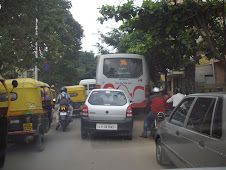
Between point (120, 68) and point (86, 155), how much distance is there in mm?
6793

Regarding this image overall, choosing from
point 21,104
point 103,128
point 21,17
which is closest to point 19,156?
point 21,104

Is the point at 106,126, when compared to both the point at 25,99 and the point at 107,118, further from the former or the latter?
the point at 25,99

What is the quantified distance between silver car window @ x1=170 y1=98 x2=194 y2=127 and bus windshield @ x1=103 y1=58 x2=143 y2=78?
7534 millimetres

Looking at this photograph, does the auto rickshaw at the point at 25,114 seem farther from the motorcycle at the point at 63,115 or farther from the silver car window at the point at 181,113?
the silver car window at the point at 181,113

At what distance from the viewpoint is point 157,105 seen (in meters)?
7.78

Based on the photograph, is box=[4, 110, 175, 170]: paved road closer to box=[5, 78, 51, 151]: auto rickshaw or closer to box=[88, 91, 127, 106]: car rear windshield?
box=[5, 78, 51, 151]: auto rickshaw

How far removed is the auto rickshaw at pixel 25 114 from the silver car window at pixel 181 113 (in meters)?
3.24

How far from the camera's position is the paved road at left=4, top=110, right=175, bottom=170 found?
5.05 meters

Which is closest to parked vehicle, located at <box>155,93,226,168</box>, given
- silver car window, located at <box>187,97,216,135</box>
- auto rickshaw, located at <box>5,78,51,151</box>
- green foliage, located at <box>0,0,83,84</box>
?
silver car window, located at <box>187,97,216,135</box>

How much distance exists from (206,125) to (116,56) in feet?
30.4

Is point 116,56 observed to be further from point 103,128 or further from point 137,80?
point 103,128

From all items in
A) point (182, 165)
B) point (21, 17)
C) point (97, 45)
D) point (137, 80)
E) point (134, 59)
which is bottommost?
point (182, 165)

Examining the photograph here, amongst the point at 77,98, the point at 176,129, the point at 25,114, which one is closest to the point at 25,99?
the point at 25,114

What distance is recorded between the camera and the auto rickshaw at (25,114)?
19.8ft
